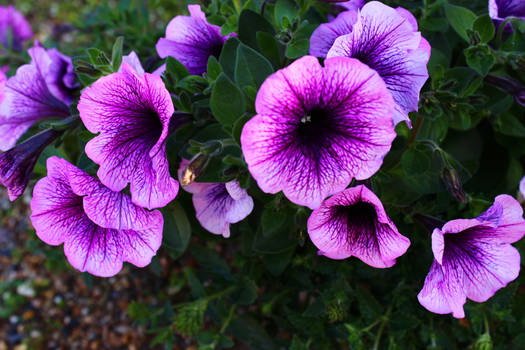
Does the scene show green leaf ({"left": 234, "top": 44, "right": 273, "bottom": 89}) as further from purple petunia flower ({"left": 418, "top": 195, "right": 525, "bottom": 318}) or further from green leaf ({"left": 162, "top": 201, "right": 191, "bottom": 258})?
purple petunia flower ({"left": 418, "top": 195, "right": 525, "bottom": 318})

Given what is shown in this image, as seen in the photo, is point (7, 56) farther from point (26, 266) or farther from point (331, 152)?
point (331, 152)

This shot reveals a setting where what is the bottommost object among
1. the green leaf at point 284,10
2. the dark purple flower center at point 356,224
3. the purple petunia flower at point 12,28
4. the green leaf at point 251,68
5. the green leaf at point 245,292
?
the green leaf at point 245,292

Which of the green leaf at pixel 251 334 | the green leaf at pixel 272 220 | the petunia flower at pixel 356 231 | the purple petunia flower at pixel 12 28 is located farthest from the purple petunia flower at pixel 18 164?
the purple petunia flower at pixel 12 28

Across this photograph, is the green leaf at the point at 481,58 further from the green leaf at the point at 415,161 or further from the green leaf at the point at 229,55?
the green leaf at the point at 229,55

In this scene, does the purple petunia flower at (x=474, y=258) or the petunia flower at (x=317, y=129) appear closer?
the petunia flower at (x=317, y=129)

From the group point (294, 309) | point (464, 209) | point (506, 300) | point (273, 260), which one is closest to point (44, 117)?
point (273, 260)

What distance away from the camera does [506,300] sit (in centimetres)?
134

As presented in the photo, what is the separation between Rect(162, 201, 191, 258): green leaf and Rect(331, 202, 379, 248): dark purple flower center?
0.45 metres

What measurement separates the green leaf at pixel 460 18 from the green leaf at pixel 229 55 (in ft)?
1.90

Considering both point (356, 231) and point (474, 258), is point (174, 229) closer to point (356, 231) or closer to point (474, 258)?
point (356, 231)

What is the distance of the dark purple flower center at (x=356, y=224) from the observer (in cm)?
106

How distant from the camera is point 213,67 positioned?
1159 millimetres

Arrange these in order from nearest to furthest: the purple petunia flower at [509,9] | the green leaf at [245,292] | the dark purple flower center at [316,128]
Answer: the dark purple flower center at [316,128]
the purple petunia flower at [509,9]
the green leaf at [245,292]

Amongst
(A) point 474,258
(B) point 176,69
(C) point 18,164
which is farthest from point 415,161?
(C) point 18,164
